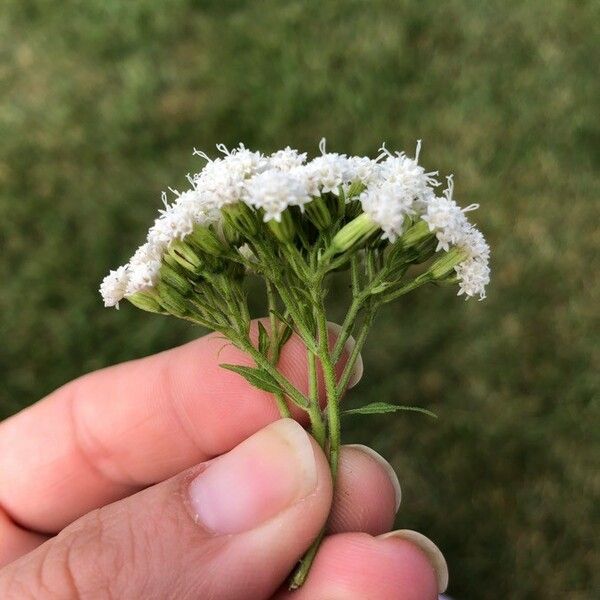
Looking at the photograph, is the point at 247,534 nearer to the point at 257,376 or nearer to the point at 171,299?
the point at 257,376

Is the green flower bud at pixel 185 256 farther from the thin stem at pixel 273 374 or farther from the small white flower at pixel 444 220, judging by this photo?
the small white flower at pixel 444 220

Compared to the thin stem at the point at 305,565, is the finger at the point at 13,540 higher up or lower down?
lower down

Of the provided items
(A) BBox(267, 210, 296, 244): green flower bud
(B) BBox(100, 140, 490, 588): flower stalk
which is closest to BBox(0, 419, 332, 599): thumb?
(B) BBox(100, 140, 490, 588): flower stalk

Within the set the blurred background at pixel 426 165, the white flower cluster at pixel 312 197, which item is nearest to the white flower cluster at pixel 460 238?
the white flower cluster at pixel 312 197

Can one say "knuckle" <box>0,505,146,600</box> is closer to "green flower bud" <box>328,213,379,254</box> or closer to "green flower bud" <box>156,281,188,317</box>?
"green flower bud" <box>156,281,188,317</box>

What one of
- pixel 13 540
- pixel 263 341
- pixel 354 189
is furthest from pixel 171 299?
pixel 13 540
